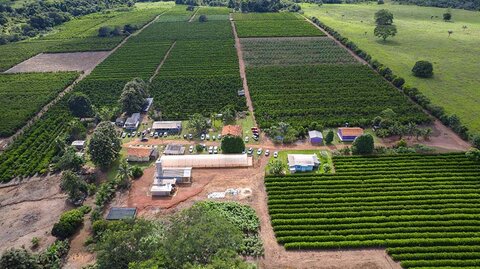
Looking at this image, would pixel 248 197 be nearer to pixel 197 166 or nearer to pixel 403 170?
pixel 197 166

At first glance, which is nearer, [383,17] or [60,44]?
[60,44]

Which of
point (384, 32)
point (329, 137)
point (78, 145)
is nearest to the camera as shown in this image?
point (329, 137)

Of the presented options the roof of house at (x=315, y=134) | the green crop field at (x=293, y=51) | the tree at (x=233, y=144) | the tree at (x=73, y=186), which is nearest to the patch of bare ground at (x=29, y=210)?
the tree at (x=73, y=186)

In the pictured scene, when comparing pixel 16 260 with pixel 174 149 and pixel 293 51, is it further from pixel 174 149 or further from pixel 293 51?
pixel 293 51

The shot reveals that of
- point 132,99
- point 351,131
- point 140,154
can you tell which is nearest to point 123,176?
point 140,154

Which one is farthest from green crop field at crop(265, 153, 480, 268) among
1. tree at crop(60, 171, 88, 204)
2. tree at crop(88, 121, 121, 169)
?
tree at crop(60, 171, 88, 204)

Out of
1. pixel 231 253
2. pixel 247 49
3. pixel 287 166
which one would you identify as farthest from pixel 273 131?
pixel 247 49

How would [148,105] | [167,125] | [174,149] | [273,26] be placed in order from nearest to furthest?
1. [174,149]
2. [167,125]
3. [148,105]
4. [273,26]
